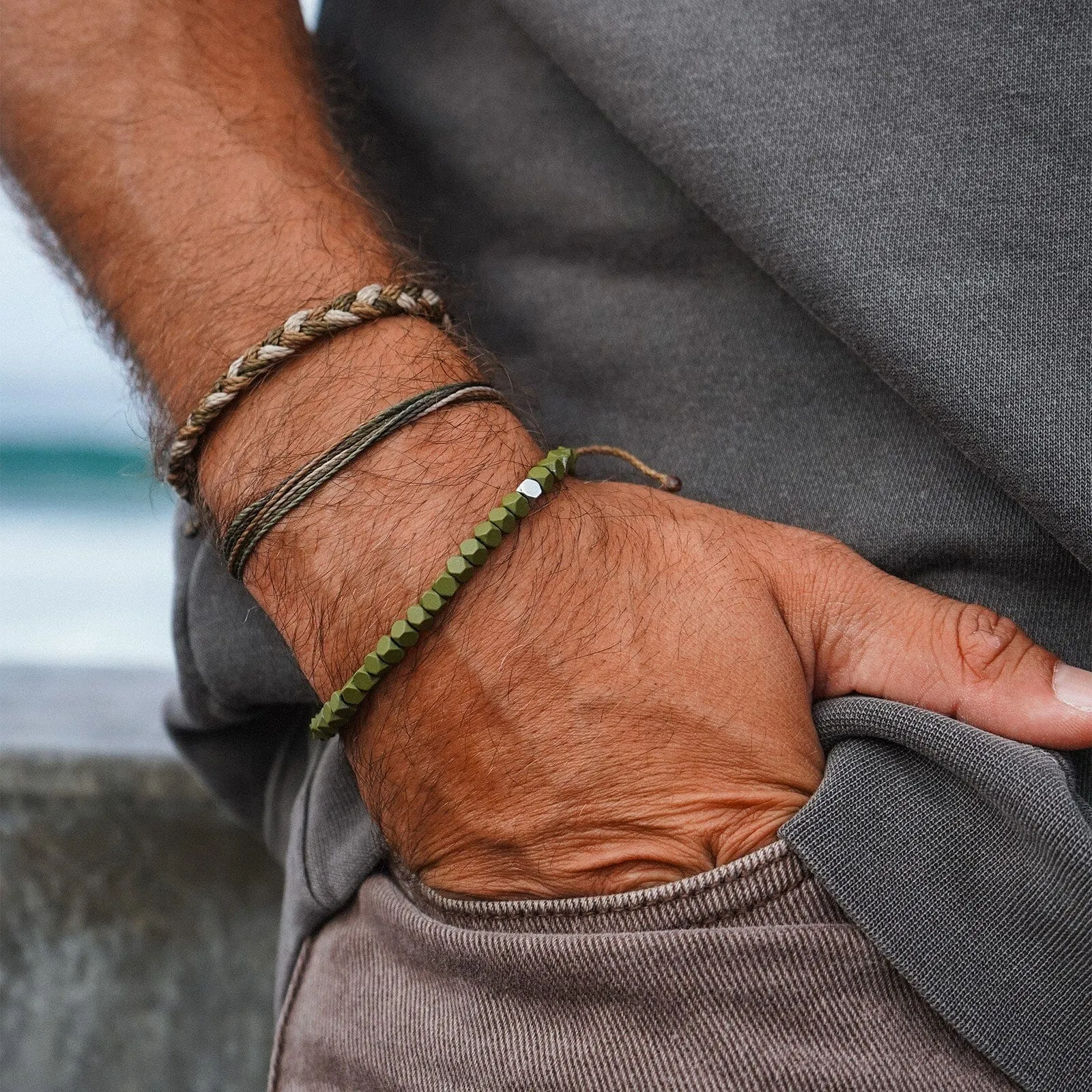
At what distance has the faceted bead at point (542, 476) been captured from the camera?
71 cm

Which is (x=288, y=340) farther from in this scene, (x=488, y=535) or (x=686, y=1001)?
(x=686, y=1001)

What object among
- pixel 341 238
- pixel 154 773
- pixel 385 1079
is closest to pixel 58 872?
pixel 154 773

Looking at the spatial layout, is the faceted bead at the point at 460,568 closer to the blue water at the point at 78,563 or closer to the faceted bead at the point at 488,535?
the faceted bead at the point at 488,535

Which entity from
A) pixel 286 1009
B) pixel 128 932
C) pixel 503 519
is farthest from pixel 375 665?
pixel 128 932

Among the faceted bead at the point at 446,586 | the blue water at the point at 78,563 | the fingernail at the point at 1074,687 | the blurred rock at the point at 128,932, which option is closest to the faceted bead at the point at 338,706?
the faceted bead at the point at 446,586

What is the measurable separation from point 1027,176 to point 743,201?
0.18 metres

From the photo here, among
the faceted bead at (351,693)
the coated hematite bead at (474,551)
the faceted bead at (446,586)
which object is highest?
the coated hematite bead at (474,551)

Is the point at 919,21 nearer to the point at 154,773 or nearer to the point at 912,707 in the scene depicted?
the point at 912,707

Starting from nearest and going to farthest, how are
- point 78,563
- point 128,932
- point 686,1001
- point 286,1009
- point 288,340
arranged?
point 686,1001 → point 288,340 → point 286,1009 → point 128,932 → point 78,563

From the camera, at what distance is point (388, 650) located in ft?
2.22

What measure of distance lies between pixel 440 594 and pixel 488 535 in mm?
51

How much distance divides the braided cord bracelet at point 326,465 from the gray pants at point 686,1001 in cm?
30

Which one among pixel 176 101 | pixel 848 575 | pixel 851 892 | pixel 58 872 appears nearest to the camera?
pixel 851 892

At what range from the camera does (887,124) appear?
0.71m
